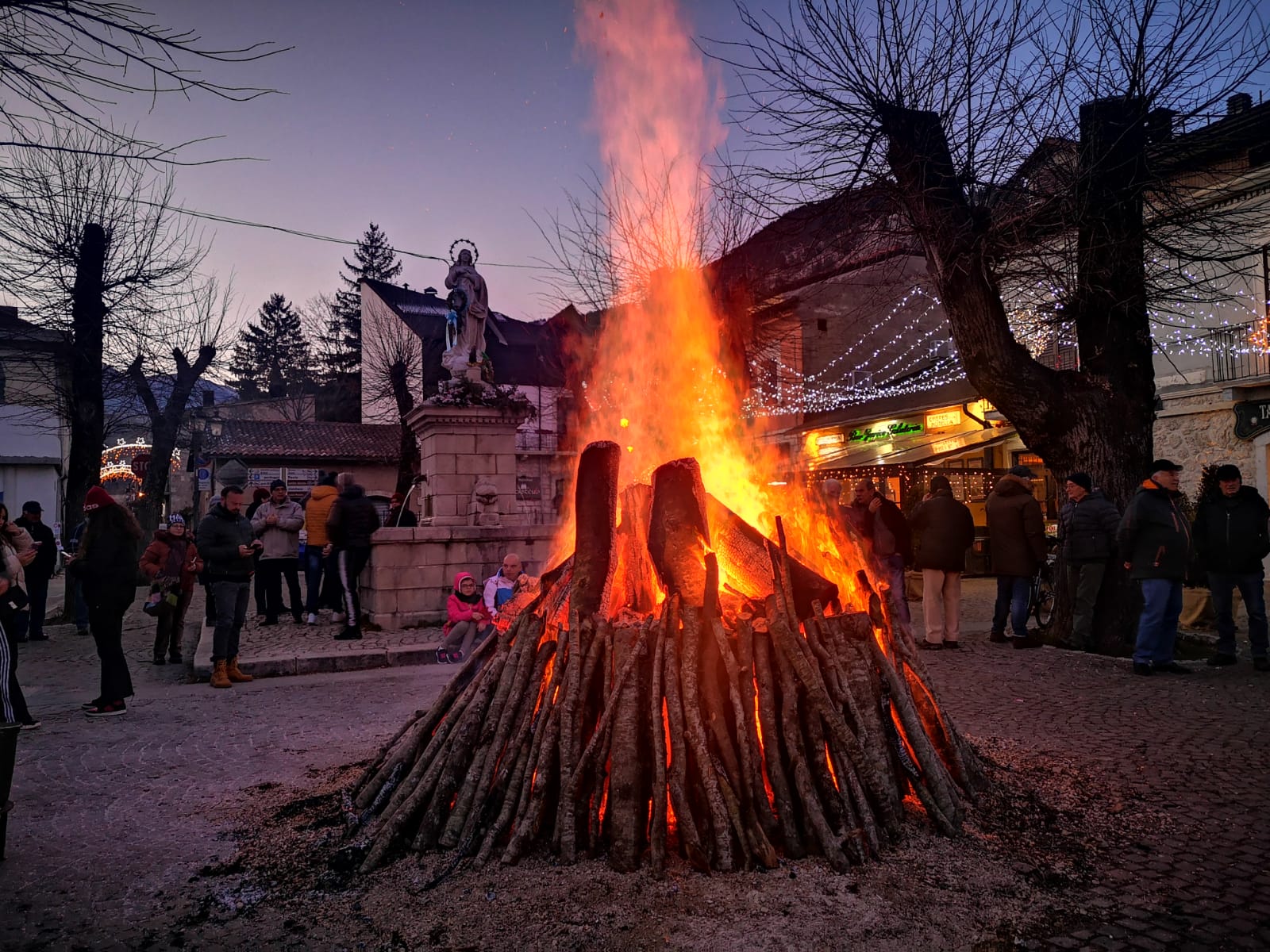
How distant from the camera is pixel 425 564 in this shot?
40.0 feet

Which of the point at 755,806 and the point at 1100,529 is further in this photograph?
the point at 1100,529

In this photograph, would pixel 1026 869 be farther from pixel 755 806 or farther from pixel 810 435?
pixel 810 435

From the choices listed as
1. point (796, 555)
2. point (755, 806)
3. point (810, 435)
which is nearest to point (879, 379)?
Answer: point (810, 435)

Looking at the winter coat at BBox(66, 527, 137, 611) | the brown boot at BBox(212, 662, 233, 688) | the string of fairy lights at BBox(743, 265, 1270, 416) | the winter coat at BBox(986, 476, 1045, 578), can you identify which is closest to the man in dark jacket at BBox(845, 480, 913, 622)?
the winter coat at BBox(986, 476, 1045, 578)

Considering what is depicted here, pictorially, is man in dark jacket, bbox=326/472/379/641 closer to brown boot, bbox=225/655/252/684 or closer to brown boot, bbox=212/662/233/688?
brown boot, bbox=225/655/252/684

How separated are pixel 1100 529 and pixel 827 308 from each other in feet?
73.6

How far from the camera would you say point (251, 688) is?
8703 millimetres

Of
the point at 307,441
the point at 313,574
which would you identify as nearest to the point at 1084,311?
the point at 313,574

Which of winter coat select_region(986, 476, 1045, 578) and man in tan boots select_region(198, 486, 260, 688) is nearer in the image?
man in tan boots select_region(198, 486, 260, 688)

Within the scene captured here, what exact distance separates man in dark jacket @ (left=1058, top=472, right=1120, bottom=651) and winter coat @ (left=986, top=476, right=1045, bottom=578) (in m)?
0.30

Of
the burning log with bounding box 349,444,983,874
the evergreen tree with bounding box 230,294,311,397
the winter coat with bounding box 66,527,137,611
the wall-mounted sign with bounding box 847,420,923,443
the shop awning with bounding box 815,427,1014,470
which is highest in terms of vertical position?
the evergreen tree with bounding box 230,294,311,397

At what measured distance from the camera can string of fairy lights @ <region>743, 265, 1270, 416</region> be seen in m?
19.1

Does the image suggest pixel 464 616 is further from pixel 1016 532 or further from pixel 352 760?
pixel 1016 532

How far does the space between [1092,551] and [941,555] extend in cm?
163
